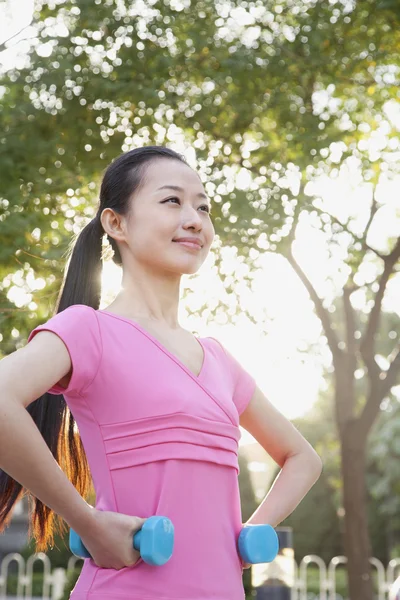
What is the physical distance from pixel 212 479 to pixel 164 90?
4998mm

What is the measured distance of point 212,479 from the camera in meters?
1.62

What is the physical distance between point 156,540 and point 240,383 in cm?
54

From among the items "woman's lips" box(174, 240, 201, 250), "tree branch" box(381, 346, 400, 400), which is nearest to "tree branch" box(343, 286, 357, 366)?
"tree branch" box(381, 346, 400, 400)

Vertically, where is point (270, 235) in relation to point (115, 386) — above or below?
above

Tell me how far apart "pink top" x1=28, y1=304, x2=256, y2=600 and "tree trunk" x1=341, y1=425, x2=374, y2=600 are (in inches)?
277

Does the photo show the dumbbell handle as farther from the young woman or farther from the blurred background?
the blurred background

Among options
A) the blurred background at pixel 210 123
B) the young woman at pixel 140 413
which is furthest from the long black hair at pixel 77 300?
the blurred background at pixel 210 123

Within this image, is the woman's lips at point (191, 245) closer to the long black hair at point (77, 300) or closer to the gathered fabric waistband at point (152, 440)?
the long black hair at point (77, 300)

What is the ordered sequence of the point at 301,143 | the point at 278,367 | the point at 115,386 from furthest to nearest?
the point at 278,367
the point at 301,143
the point at 115,386

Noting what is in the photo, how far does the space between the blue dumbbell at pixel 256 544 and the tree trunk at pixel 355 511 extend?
6.96 meters

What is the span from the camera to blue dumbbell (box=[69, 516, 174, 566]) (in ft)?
4.76

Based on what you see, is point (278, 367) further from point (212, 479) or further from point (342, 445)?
point (212, 479)

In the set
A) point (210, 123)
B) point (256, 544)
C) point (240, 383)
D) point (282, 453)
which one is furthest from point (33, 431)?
point (210, 123)

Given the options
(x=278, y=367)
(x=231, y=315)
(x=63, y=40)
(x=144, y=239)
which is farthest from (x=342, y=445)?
(x=144, y=239)
